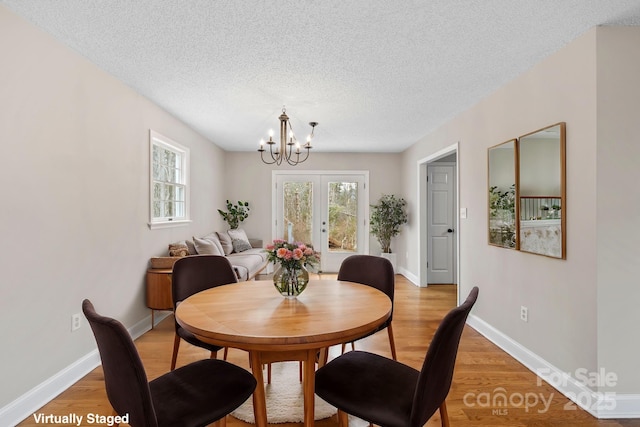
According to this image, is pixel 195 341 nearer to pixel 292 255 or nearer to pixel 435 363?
pixel 292 255

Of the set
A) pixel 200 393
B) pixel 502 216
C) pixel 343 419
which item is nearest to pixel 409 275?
pixel 502 216

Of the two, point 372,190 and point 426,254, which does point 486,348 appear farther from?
point 372,190

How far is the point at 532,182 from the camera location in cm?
254

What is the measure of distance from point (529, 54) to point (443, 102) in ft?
3.51

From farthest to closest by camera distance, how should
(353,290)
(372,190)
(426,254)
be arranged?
1. (372,190)
2. (426,254)
3. (353,290)

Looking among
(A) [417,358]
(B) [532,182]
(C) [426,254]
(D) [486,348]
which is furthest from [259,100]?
(C) [426,254]

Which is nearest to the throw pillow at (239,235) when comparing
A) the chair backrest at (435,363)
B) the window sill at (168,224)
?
the window sill at (168,224)

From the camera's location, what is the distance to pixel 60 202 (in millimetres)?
2219

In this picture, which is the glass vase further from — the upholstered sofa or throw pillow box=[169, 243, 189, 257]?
throw pillow box=[169, 243, 189, 257]

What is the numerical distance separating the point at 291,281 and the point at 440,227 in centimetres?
423

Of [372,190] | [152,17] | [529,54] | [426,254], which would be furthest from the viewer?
[372,190]

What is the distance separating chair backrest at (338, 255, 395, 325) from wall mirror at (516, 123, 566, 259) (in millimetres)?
1142

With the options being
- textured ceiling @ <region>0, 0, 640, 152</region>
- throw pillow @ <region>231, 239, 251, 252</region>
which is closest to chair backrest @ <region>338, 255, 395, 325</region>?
textured ceiling @ <region>0, 0, 640, 152</region>

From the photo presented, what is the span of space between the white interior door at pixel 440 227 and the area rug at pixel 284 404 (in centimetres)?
368
